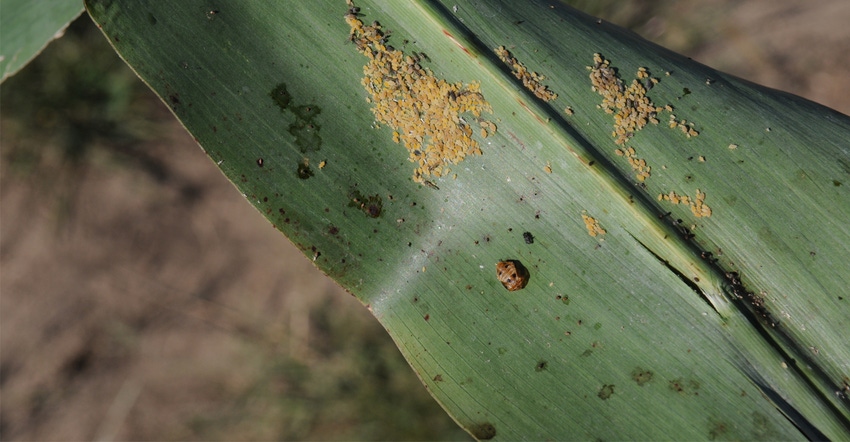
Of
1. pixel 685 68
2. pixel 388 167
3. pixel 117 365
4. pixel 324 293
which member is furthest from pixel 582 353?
pixel 117 365

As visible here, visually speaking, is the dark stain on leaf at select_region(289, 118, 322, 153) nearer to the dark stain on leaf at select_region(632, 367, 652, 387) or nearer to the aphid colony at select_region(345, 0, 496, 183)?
the aphid colony at select_region(345, 0, 496, 183)

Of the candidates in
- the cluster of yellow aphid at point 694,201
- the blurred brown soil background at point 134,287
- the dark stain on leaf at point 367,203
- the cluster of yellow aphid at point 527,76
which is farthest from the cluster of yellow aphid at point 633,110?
the blurred brown soil background at point 134,287

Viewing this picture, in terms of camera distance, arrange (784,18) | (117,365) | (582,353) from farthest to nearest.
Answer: (117,365) < (784,18) < (582,353)

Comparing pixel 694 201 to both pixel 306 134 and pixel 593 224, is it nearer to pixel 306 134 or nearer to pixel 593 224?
pixel 593 224

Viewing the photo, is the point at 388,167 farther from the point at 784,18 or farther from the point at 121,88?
the point at 784,18

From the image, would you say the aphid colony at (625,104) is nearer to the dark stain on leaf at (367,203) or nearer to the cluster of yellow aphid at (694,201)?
the cluster of yellow aphid at (694,201)

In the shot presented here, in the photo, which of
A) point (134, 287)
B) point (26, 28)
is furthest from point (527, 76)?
point (134, 287)
